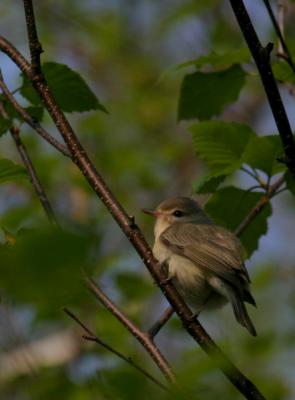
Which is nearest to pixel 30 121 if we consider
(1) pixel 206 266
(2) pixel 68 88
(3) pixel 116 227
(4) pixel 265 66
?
(2) pixel 68 88

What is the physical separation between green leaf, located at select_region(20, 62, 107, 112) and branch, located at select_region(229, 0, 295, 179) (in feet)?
4.49

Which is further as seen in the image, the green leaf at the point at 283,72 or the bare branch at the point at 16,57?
the green leaf at the point at 283,72

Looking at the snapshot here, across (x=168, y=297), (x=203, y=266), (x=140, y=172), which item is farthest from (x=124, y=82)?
(x=168, y=297)

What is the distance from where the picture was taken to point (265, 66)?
7.12 feet

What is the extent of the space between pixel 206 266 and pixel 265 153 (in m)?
0.88

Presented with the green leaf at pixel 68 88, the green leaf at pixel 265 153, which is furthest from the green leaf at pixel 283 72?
the green leaf at pixel 68 88

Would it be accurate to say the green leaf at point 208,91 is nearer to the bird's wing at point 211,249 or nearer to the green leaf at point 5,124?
the bird's wing at point 211,249

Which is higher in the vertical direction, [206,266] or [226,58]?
[226,58]

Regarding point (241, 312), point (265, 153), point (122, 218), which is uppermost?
point (122, 218)

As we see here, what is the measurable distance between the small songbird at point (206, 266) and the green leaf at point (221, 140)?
494 mm

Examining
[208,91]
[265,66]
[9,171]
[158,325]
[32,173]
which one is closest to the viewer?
[265,66]

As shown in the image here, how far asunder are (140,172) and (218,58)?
4021 mm

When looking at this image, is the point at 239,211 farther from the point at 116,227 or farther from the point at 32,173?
the point at 116,227

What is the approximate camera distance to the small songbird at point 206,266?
387 centimetres
